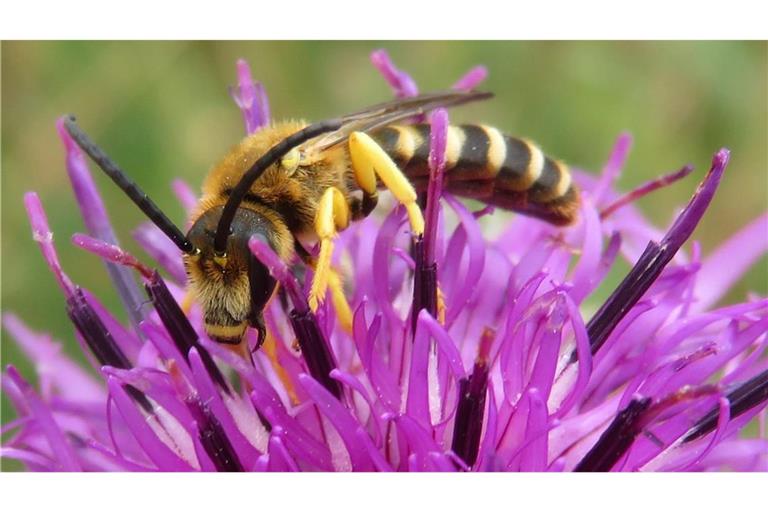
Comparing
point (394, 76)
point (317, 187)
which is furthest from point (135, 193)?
point (394, 76)

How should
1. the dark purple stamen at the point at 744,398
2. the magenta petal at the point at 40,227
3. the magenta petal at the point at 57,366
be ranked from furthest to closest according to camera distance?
the magenta petal at the point at 57,366, the magenta petal at the point at 40,227, the dark purple stamen at the point at 744,398

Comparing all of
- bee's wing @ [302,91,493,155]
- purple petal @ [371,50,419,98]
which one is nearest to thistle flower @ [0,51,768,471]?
bee's wing @ [302,91,493,155]

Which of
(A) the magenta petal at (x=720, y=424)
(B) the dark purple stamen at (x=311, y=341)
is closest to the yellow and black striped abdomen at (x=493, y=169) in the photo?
(B) the dark purple stamen at (x=311, y=341)

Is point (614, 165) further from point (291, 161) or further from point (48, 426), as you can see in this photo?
point (48, 426)

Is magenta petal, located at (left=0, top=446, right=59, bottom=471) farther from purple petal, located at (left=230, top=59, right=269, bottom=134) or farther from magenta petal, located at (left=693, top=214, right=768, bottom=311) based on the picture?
magenta petal, located at (left=693, top=214, right=768, bottom=311)

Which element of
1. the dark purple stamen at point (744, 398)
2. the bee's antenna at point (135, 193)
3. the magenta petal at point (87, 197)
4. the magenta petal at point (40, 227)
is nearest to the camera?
the bee's antenna at point (135, 193)

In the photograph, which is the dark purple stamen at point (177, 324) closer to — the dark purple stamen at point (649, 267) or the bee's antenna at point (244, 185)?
the bee's antenna at point (244, 185)

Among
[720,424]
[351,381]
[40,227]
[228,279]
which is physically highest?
[40,227]
